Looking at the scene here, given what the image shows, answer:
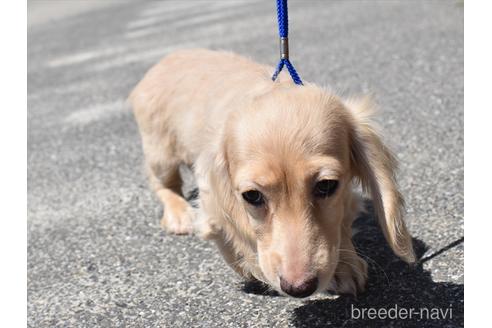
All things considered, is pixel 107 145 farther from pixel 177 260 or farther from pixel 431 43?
pixel 431 43

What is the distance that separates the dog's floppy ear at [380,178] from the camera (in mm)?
2568

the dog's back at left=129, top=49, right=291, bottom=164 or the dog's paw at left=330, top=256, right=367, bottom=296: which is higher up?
the dog's back at left=129, top=49, right=291, bottom=164

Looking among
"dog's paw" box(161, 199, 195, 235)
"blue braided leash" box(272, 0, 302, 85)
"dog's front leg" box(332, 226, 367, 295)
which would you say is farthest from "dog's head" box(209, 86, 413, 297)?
"dog's paw" box(161, 199, 195, 235)

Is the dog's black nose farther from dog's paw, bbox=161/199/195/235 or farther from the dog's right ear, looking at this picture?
dog's paw, bbox=161/199/195/235

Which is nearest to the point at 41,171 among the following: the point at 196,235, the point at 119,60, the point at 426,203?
the point at 196,235

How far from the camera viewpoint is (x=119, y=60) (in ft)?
30.0

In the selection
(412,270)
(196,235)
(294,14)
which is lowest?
(294,14)

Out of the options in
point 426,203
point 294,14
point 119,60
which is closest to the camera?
point 426,203

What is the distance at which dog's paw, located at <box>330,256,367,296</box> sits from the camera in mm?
2758

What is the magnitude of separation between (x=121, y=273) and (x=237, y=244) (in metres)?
0.79

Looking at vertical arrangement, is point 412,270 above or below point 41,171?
above

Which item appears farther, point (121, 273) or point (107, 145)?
point (107, 145)

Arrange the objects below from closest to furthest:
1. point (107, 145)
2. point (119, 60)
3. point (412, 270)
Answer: point (412, 270), point (107, 145), point (119, 60)

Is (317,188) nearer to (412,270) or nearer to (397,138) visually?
(412,270)
